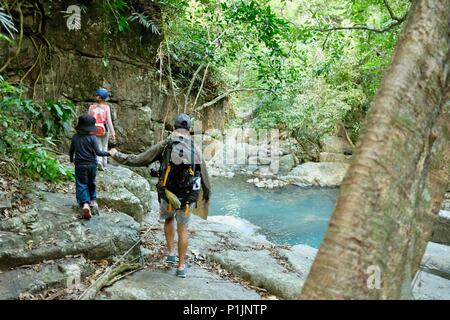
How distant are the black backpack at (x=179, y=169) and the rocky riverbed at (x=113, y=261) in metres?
0.92

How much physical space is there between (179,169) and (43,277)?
5.48 ft

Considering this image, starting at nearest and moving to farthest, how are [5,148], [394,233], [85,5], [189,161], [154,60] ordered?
[394,233]
[189,161]
[5,148]
[85,5]
[154,60]

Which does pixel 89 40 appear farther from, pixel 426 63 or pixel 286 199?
pixel 286 199

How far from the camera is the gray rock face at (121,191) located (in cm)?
562

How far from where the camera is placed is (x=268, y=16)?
833 centimetres

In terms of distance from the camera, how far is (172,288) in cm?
369

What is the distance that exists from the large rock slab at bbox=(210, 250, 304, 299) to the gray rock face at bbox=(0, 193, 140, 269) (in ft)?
4.32

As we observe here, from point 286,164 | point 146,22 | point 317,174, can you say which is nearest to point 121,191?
point 146,22

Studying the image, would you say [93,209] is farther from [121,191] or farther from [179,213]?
[179,213]

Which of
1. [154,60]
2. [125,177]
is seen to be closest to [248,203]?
[154,60]

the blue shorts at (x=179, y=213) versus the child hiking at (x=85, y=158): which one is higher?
the child hiking at (x=85, y=158)

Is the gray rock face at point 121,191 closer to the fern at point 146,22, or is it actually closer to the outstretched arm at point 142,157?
the outstretched arm at point 142,157

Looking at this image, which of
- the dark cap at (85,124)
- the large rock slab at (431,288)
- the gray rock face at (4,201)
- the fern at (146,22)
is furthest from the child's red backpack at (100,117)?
the large rock slab at (431,288)

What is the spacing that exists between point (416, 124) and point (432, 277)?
5.73 metres
